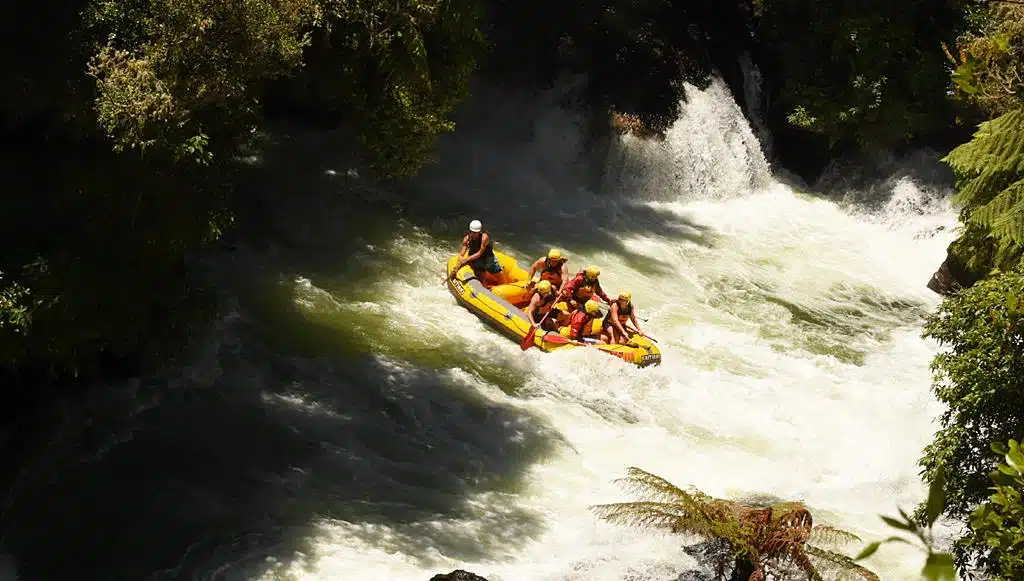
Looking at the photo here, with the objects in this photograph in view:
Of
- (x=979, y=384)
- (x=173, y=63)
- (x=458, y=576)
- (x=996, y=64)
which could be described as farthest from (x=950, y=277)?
(x=173, y=63)

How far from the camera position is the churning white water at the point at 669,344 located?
8.99 m

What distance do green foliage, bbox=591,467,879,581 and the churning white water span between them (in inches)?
29.2

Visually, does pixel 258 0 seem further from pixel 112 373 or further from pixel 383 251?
pixel 383 251

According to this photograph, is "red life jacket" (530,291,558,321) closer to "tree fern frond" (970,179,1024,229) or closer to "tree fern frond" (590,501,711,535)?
"tree fern frond" (590,501,711,535)

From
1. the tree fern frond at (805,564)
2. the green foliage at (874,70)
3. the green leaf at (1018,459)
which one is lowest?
the tree fern frond at (805,564)

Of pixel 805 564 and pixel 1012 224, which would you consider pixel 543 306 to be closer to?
pixel 1012 224

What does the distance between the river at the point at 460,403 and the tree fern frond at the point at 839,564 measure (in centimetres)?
137

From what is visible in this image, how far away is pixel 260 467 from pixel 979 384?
644cm

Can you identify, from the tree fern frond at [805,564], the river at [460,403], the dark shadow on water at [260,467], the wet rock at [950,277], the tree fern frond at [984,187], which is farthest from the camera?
the wet rock at [950,277]

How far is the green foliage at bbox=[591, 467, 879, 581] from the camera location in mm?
7469

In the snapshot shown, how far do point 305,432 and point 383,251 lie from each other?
5558 millimetres

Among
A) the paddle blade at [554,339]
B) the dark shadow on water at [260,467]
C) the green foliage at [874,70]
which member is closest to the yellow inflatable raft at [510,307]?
the paddle blade at [554,339]

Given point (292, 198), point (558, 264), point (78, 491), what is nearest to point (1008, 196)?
point (558, 264)

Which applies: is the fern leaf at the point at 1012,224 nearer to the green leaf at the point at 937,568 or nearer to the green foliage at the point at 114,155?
the green foliage at the point at 114,155
